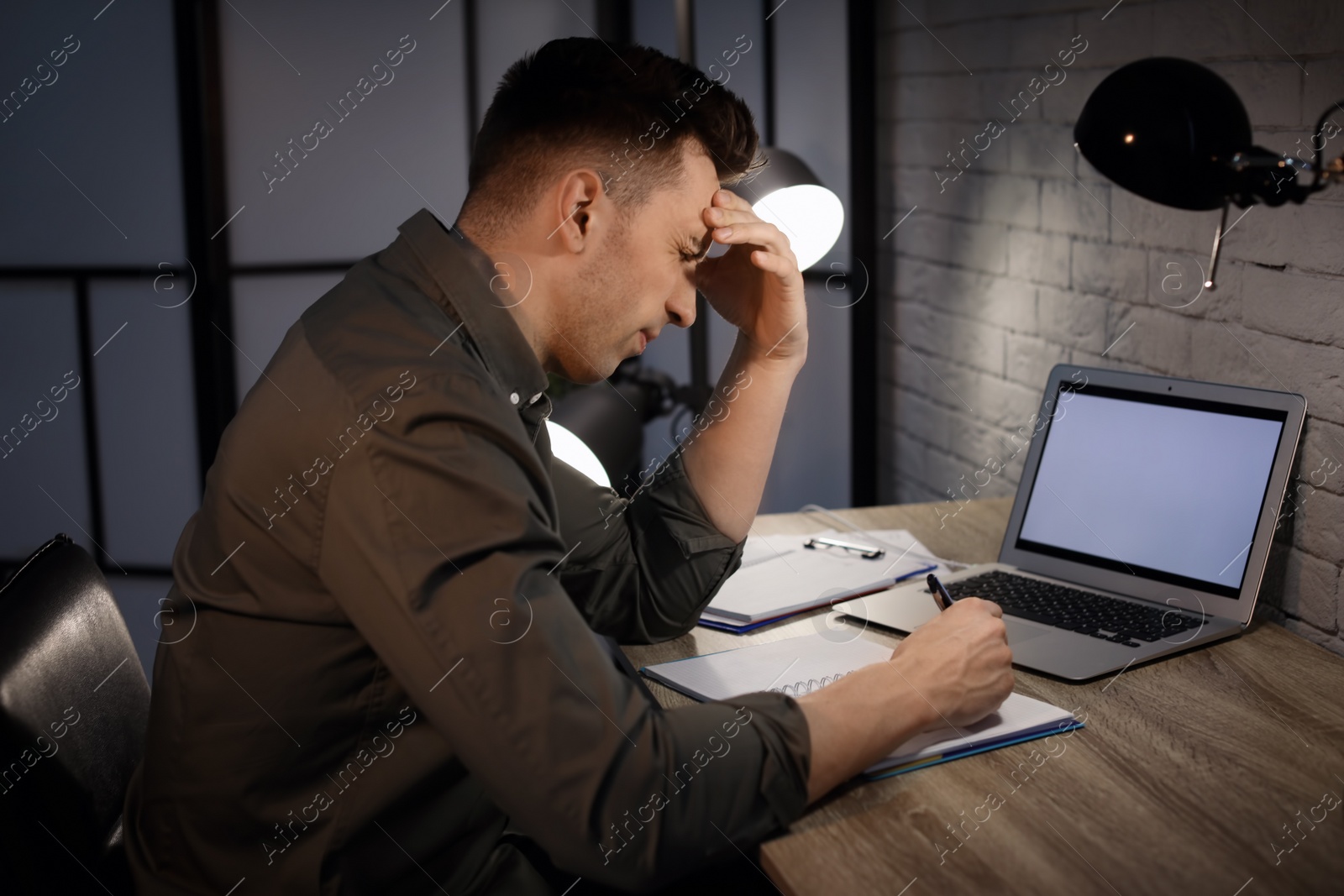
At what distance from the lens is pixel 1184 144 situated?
3.51ft

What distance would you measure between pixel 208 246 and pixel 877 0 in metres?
1.77

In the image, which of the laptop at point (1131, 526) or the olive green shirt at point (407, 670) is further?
the laptop at point (1131, 526)

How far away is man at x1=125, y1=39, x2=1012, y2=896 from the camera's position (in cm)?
79

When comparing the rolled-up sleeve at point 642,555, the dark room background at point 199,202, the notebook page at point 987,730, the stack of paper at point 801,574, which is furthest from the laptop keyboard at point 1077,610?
the dark room background at point 199,202

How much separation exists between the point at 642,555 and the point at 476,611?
0.55 metres

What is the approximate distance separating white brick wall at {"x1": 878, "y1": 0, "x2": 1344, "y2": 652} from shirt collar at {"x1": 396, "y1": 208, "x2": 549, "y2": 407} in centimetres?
90

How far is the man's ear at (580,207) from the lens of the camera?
3.43 feet

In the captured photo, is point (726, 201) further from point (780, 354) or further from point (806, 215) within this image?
point (806, 215)

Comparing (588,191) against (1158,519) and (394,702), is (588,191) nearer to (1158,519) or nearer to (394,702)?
(394,702)

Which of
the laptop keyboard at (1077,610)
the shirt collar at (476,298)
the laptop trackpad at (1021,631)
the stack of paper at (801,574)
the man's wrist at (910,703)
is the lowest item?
the laptop trackpad at (1021,631)

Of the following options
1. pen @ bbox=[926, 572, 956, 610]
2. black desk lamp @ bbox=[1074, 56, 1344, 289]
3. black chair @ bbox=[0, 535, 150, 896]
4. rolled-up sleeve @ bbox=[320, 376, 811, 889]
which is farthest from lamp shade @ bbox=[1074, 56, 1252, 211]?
black chair @ bbox=[0, 535, 150, 896]

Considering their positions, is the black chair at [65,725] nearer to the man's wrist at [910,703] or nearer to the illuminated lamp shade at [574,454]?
the illuminated lamp shade at [574,454]

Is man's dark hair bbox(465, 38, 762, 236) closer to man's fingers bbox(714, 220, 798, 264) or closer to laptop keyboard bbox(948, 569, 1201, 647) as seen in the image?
man's fingers bbox(714, 220, 798, 264)

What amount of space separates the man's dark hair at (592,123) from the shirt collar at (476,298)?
0.06 meters
